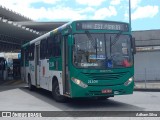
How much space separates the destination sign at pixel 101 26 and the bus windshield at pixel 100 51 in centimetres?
26

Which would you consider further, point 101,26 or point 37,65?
point 37,65

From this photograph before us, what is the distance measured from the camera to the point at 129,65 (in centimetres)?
1341

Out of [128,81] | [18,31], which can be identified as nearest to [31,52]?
[18,31]

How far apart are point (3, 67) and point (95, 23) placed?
28090mm

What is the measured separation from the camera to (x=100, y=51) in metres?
12.9

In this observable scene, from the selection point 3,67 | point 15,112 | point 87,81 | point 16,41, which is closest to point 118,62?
point 87,81

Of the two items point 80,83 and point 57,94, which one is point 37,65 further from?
point 80,83

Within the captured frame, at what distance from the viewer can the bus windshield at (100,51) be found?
42.1 feet

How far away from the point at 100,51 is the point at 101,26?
1035 millimetres

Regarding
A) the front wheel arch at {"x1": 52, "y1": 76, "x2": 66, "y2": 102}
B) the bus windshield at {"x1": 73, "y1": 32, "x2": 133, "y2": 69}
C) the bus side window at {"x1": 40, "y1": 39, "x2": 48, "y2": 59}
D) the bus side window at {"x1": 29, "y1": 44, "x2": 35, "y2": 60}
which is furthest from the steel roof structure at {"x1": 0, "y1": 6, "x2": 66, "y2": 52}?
the bus windshield at {"x1": 73, "y1": 32, "x2": 133, "y2": 69}

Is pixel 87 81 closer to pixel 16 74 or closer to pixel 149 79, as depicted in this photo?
pixel 149 79

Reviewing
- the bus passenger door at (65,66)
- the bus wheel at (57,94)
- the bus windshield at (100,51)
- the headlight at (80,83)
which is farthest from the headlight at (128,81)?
the bus wheel at (57,94)

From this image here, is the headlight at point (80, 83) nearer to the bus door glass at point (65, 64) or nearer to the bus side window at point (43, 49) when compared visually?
the bus door glass at point (65, 64)

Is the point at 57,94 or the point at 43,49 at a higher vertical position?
the point at 43,49
